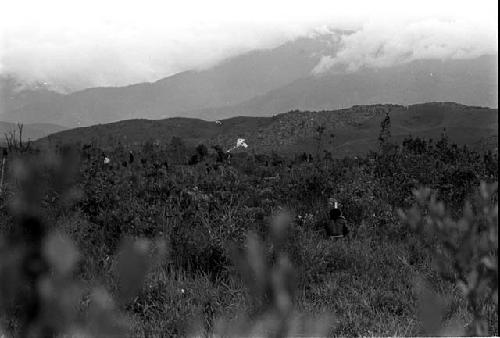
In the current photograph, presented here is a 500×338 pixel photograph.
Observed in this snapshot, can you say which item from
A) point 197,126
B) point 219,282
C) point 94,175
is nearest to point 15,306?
point 219,282

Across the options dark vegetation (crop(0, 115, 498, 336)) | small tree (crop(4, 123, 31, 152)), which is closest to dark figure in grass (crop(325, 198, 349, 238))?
dark vegetation (crop(0, 115, 498, 336))

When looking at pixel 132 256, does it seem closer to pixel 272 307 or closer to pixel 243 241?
pixel 272 307

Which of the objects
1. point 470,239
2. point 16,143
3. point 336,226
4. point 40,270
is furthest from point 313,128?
point 40,270

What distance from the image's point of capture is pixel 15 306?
3.08ft

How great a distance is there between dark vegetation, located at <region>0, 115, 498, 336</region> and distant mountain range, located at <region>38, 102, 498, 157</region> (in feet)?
79.0

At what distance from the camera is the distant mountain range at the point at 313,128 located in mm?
38788

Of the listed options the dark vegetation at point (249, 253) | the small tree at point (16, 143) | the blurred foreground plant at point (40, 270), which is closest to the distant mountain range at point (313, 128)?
the dark vegetation at point (249, 253)

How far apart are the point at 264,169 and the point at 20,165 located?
12305 millimetres

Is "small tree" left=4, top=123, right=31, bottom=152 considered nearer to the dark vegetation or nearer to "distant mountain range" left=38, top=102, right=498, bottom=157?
the dark vegetation

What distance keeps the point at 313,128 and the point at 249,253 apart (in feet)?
148

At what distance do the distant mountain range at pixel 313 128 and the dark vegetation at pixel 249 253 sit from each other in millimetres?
24070

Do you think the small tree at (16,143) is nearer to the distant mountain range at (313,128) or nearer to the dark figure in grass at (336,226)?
the dark figure in grass at (336,226)

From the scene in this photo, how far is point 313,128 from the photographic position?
4562 centimetres

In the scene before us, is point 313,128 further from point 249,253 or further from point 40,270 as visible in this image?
point 40,270
